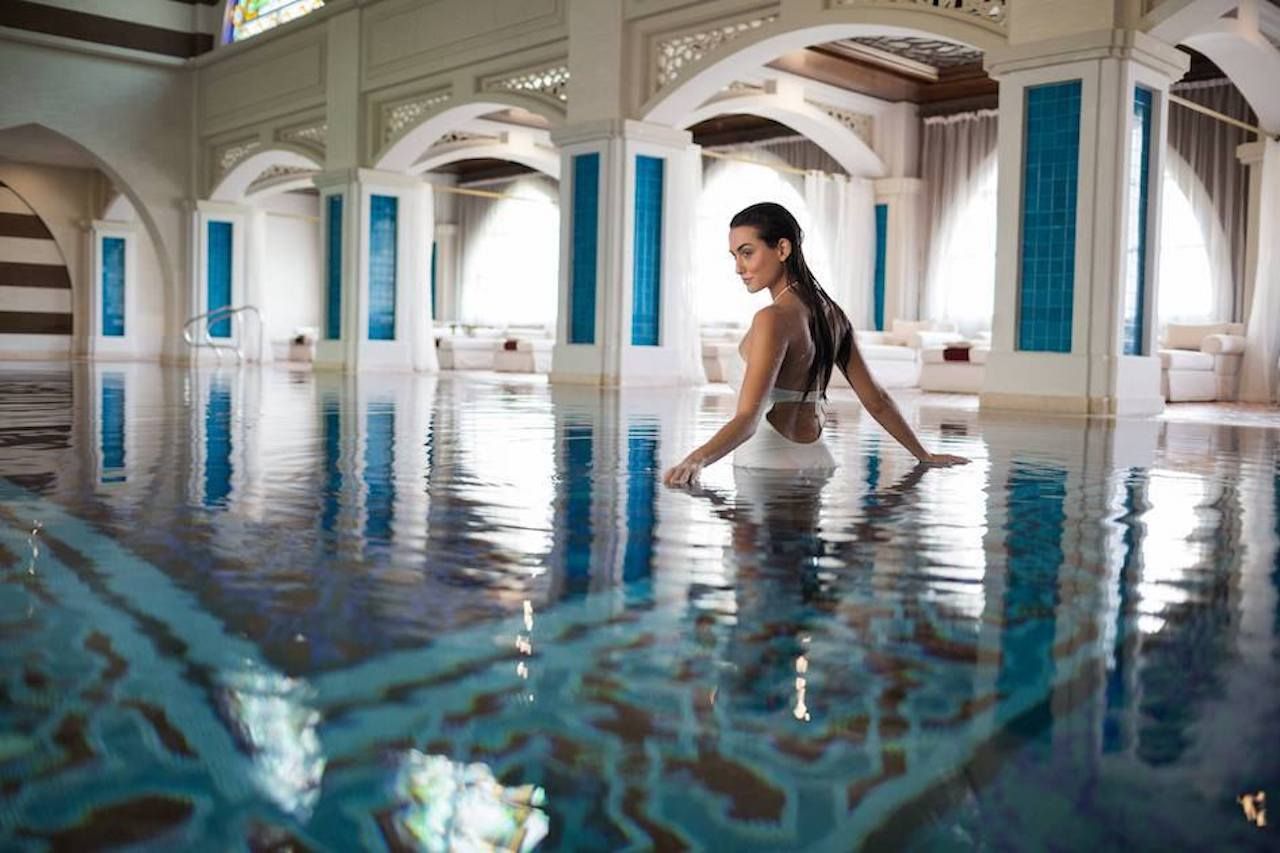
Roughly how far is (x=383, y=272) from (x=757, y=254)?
Answer: 12.9 meters

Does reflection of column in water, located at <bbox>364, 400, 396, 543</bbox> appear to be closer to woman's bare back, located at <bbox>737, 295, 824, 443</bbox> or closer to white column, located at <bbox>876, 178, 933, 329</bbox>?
woman's bare back, located at <bbox>737, 295, 824, 443</bbox>

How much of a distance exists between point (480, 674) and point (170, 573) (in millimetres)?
784

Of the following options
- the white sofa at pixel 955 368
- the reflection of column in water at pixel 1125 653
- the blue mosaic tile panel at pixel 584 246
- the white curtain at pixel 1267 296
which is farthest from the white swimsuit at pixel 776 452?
the white curtain at pixel 1267 296

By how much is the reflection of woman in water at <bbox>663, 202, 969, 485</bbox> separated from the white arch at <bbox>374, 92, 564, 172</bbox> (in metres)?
8.99

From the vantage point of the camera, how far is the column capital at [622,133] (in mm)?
11766

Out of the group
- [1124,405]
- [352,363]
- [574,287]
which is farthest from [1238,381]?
[352,363]

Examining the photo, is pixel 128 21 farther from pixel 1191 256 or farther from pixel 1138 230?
pixel 1138 230

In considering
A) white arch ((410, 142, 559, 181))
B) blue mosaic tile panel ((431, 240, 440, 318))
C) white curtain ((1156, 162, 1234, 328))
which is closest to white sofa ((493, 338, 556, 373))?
white arch ((410, 142, 559, 181))

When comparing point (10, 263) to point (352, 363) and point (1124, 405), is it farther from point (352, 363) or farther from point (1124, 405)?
point (1124, 405)

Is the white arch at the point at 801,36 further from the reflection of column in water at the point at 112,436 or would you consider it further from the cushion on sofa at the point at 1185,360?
the reflection of column in water at the point at 112,436

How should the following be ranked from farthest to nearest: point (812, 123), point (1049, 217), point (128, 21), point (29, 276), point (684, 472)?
1. point (29, 276)
2. point (128, 21)
3. point (812, 123)
4. point (1049, 217)
5. point (684, 472)

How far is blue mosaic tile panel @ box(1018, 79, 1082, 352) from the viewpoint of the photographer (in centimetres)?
859

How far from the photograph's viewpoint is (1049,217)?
28.5 ft

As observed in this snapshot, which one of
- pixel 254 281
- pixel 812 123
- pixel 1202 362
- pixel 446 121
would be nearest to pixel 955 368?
pixel 1202 362
